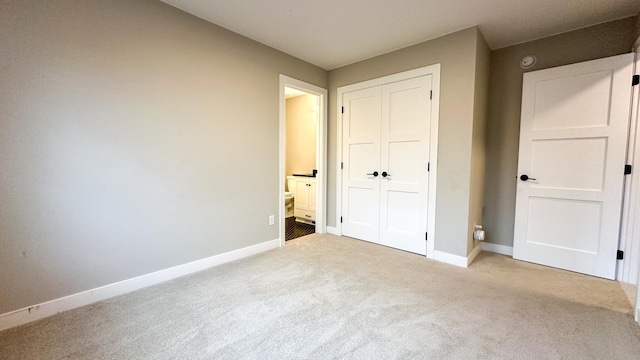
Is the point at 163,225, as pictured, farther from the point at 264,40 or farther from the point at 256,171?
the point at 264,40

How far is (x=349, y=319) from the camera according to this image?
5.74ft

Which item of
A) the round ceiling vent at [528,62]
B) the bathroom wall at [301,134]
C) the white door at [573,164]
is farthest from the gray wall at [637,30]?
the bathroom wall at [301,134]

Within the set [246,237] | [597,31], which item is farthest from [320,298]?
[597,31]

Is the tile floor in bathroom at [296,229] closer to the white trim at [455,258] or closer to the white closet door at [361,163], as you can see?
the white closet door at [361,163]

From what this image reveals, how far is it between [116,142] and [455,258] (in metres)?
3.35

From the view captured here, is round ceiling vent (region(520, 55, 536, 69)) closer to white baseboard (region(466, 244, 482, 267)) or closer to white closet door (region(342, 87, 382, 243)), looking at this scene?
white closet door (region(342, 87, 382, 243))

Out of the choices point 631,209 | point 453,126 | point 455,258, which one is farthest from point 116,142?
point 631,209

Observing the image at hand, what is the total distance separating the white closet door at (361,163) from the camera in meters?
3.37

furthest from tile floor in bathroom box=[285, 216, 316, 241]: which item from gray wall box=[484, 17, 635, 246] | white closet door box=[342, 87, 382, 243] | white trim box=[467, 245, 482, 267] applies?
gray wall box=[484, 17, 635, 246]

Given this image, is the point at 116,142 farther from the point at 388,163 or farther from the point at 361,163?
the point at 388,163

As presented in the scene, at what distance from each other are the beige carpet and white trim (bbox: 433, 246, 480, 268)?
0.39 feet

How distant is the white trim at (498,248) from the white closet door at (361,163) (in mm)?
1339

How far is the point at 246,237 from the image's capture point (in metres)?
2.94

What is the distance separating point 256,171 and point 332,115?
150 cm
